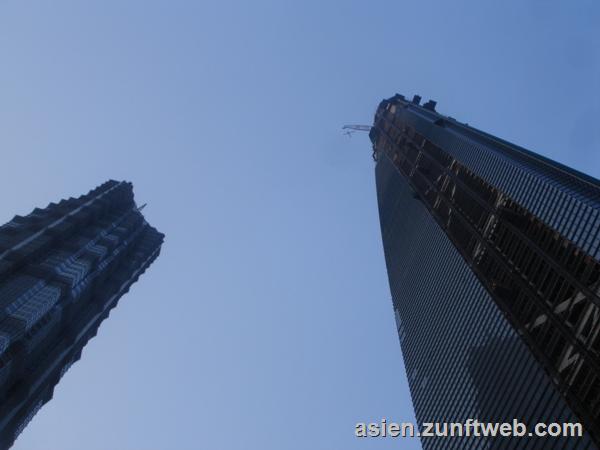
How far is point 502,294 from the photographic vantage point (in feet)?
355

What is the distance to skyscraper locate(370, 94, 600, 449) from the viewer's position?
80.8 metres

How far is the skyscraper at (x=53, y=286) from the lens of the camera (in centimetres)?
8212

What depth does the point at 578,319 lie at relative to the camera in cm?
8356

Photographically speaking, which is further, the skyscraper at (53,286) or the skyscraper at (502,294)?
the skyscraper at (53,286)

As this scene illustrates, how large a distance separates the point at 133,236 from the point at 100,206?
1239 cm

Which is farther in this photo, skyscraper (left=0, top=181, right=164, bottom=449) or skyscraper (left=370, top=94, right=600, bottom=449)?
skyscraper (left=0, top=181, right=164, bottom=449)

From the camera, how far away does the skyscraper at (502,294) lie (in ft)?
265

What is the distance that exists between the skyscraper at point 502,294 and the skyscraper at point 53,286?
63.9 metres

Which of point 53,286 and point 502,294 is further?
point 502,294

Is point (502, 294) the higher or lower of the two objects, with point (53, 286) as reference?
higher

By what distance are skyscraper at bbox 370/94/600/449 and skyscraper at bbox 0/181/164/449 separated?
210ft

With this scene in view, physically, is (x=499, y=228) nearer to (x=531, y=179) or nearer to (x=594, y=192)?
(x=531, y=179)

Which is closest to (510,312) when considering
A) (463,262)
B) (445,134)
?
(463,262)

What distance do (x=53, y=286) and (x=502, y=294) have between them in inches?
2804
